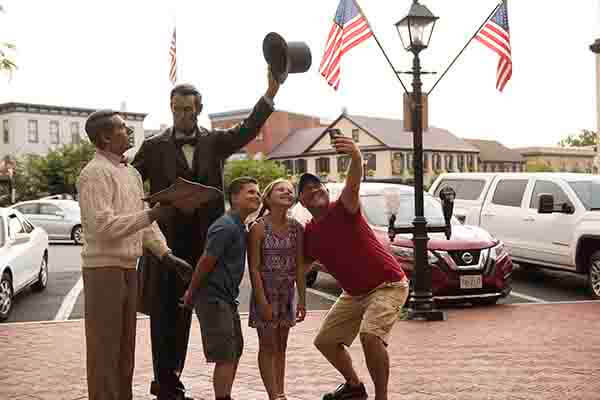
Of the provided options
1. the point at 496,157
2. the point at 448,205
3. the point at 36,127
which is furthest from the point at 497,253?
the point at 496,157

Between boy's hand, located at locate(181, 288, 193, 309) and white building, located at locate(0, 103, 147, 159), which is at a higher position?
white building, located at locate(0, 103, 147, 159)

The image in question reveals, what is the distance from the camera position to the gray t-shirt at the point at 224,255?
4.71 meters

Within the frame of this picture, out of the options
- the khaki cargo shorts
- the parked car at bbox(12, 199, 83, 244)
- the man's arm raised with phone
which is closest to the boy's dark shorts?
the khaki cargo shorts

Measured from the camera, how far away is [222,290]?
4793mm

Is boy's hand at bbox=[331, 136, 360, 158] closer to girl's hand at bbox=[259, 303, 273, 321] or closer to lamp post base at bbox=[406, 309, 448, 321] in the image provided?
girl's hand at bbox=[259, 303, 273, 321]

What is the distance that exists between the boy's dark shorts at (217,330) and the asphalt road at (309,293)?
6.26 m

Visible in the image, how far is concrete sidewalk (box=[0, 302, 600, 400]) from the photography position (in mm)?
5934

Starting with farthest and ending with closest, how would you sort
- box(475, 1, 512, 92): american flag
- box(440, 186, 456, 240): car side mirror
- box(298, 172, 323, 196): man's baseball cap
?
box(475, 1, 512, 92): american flag < box(440, 186, 456, 240): car side mirror < box(298, 172, 323, 196): man's baseball cap

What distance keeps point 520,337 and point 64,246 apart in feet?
53.8

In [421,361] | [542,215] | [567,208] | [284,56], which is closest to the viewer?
[284,56]

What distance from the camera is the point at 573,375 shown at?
6387 mm

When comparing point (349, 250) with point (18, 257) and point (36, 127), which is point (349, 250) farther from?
point (36, 127)

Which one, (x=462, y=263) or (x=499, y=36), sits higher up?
(x=499, y=36)

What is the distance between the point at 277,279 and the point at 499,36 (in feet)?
26.9
